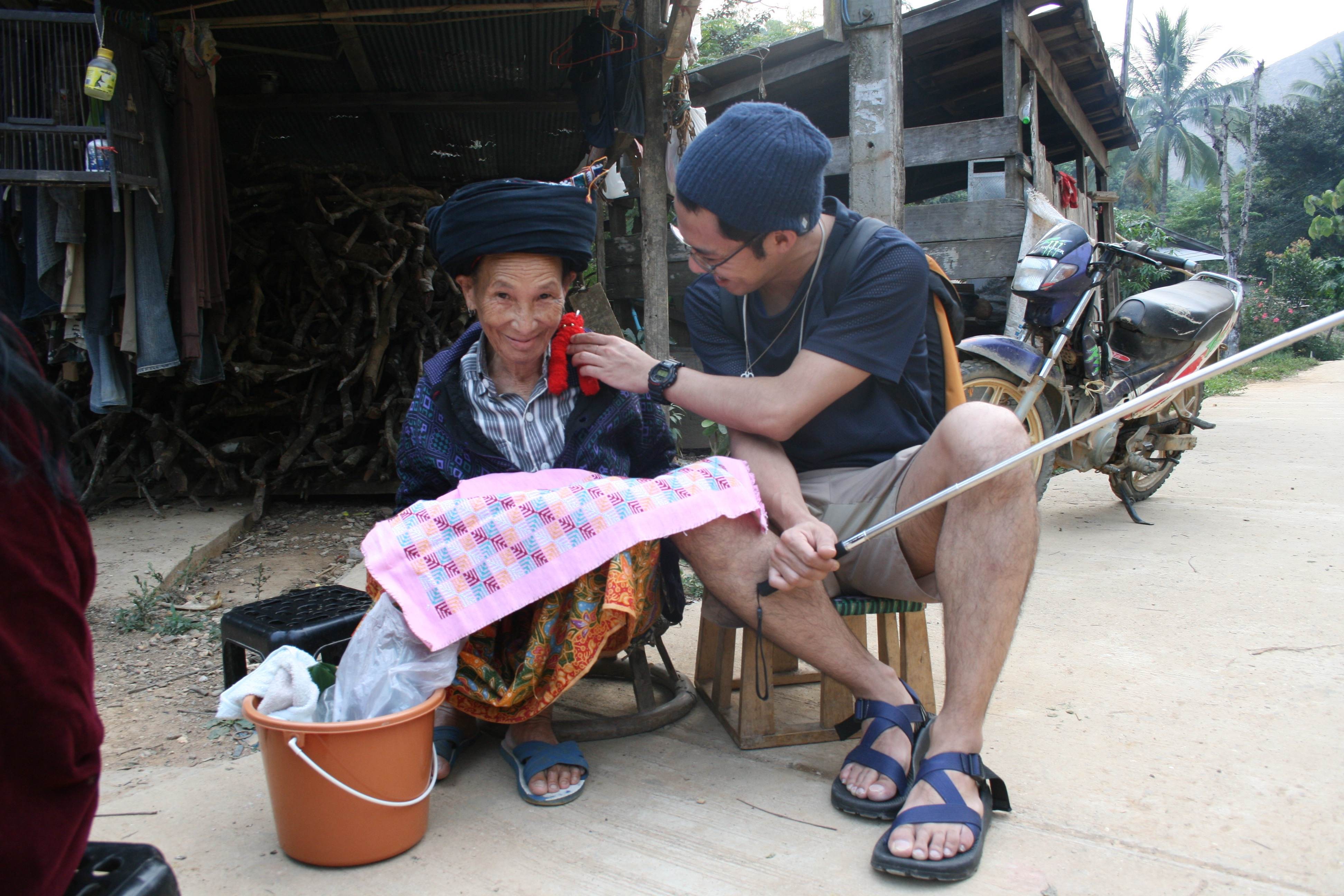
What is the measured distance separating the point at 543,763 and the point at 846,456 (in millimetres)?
986

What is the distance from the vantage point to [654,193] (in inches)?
173

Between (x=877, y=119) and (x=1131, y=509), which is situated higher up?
(x=877, y=119)

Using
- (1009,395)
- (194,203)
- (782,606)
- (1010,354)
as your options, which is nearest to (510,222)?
(782,606)

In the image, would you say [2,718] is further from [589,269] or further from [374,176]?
[374,176]

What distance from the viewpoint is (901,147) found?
372 cm

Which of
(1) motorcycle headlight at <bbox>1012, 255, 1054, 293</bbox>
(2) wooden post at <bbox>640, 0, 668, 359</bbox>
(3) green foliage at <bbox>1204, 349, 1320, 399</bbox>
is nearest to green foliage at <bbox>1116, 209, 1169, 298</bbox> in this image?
(3) green foliage at <bbox>1204, 349, 1320, 399</bbox>

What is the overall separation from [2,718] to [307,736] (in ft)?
2.29

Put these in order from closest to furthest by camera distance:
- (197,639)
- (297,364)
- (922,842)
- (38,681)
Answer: (38,681), (922,842), (197,639), (297,364)

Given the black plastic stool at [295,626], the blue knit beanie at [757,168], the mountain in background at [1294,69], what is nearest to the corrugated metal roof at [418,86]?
the blue knit beanie at [757,168]

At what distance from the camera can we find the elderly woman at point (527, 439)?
1.96 m

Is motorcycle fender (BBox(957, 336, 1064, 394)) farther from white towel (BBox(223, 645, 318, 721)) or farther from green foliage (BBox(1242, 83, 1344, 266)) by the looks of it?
green foliage (BBox(1242, 83, 1344, 266))

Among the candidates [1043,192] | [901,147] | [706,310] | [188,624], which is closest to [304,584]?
[188,624]

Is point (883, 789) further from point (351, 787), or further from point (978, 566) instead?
point (351, 787)

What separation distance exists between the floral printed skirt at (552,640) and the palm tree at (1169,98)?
46.6 meters
